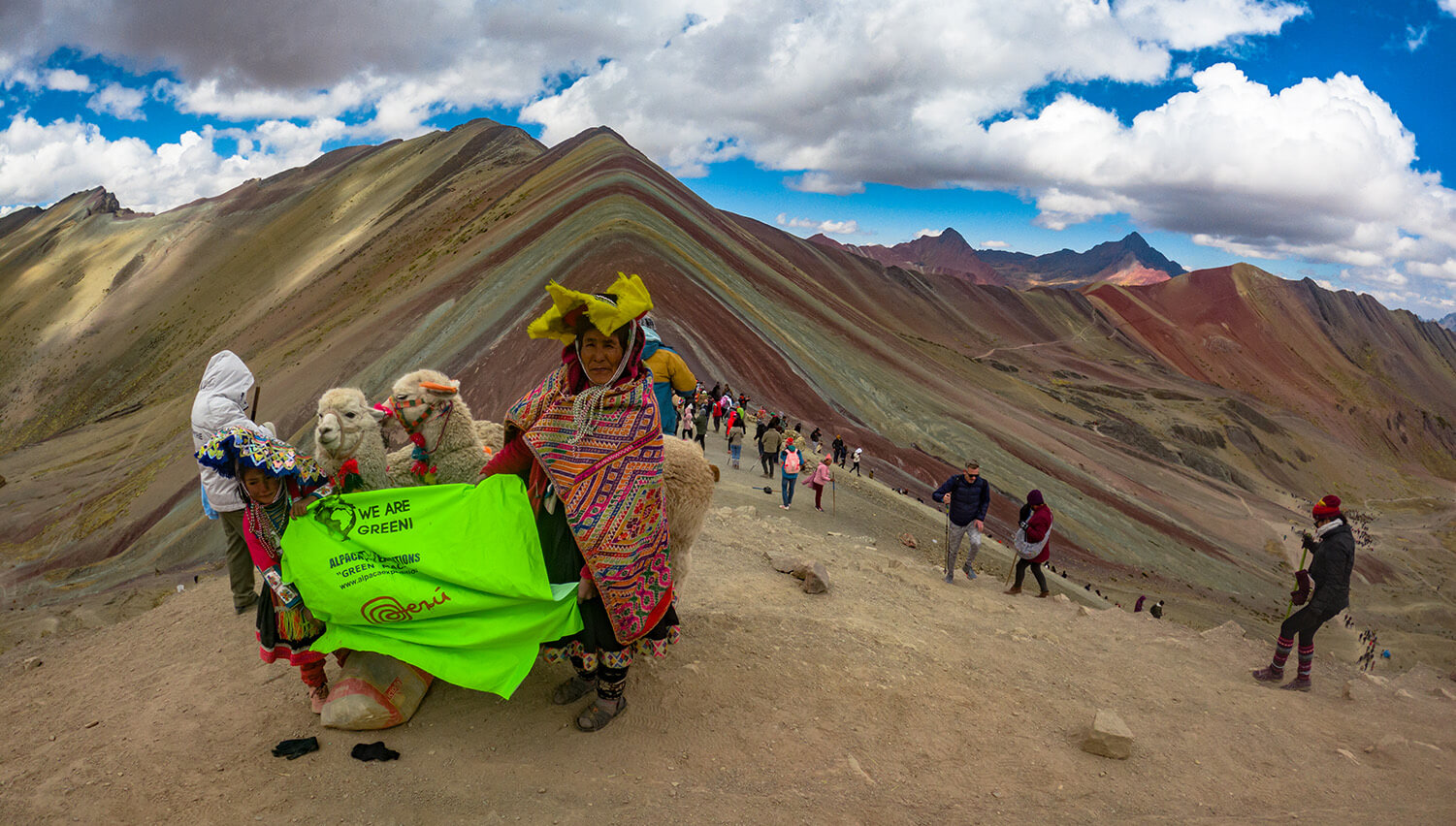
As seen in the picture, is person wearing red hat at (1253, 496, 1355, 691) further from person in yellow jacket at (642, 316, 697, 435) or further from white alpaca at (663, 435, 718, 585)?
person in yellow jacket at (642, 316, 697, 435)

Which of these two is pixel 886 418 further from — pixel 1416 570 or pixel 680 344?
pixel 1416 570

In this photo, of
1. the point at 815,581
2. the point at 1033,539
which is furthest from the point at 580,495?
the point at 1033,539

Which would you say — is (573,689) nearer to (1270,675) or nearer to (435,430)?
(435,430)

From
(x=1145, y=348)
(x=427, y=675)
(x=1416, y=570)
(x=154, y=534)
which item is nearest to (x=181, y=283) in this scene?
(x=154, y=534)

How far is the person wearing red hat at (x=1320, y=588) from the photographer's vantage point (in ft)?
19.9

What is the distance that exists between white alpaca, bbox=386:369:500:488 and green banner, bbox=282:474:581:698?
3.24 feet

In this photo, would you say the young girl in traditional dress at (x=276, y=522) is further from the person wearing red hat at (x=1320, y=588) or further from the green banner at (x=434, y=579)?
the person wearing red hat at (x=1320, y=588)

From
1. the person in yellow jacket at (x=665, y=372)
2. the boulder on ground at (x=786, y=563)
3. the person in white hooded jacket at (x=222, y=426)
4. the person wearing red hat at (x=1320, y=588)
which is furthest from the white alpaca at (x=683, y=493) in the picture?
the person wearing red hat at (x=1320, y=588)

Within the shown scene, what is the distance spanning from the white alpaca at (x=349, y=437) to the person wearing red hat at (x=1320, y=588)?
7.13 metres

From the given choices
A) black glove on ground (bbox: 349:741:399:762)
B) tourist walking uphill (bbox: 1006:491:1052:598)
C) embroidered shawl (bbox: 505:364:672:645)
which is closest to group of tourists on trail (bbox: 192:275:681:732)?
embroidered shawl (bbox: 505:364:672:645)

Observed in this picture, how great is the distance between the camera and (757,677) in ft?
14.7

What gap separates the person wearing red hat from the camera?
6062mm

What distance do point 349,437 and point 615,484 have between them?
1.77 metres

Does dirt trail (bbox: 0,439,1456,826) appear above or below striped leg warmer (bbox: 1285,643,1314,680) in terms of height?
below
